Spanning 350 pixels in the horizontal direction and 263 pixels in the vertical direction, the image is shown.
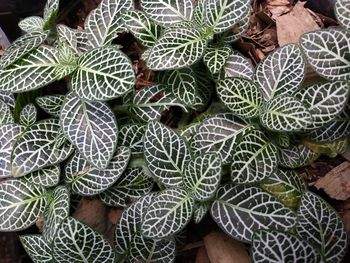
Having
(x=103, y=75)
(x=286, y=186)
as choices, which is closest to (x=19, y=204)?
(x=103, y=75)

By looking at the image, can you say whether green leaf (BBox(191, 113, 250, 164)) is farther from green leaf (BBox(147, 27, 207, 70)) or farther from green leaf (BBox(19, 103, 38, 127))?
green leaf (BBox(19, 103, 38, 127))

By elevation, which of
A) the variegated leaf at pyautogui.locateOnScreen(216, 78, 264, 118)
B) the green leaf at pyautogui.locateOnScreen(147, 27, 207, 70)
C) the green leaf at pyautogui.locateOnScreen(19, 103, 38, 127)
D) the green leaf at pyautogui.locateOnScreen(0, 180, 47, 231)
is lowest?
the green leaf at pyautogui.locateOnScreen(0, 180, 47, 231)

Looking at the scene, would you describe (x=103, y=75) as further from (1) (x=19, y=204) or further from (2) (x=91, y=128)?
(1) (x=19, y=204)

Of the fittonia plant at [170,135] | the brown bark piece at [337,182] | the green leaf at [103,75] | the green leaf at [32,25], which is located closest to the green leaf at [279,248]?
the fittonia plant at [170,135]

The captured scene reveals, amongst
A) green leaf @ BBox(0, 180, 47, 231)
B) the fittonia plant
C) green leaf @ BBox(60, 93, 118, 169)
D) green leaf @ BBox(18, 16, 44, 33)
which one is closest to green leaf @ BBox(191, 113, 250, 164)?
the fittonia plant

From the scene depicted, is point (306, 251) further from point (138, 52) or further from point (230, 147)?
point (138, 52)

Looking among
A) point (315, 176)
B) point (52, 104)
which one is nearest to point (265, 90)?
point (315, 176)
